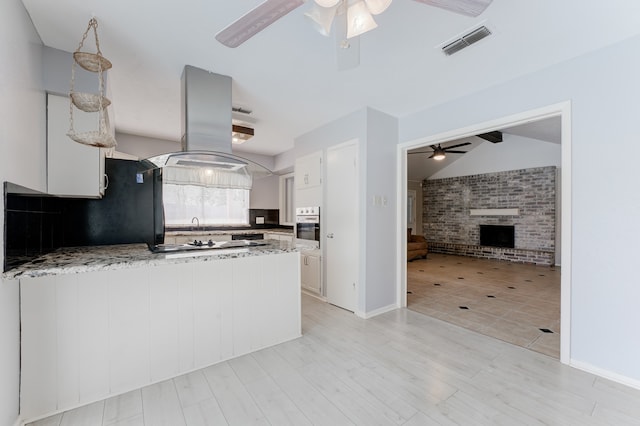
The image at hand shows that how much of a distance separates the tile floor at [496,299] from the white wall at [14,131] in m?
3.69

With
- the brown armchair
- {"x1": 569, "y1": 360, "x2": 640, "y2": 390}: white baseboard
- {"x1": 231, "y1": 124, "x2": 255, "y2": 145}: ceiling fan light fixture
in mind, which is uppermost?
{"x1": 231, "y1": 124, "x2": 255, "y2": 145}: ceiling fan light fixture

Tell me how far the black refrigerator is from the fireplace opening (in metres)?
7.89

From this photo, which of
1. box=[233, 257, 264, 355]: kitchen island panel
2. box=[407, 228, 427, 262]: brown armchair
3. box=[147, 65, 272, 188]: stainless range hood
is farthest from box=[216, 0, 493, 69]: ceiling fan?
box=[407, 228, 427, 262]: brown armchair

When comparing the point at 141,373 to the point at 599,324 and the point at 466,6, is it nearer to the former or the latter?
the point at 466,6

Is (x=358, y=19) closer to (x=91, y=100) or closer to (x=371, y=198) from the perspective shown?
(x=91, y=100)

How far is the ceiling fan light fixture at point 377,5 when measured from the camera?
1307 mm

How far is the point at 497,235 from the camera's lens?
753cm

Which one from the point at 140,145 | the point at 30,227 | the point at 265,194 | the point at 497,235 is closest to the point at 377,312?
the point at 30,227

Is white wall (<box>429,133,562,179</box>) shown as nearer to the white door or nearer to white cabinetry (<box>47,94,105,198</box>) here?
the white door

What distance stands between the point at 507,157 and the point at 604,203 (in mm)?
5947

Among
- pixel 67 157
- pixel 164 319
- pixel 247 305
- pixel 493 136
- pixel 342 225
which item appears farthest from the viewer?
pixel 493 136

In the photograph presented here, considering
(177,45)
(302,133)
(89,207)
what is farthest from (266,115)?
(89,207)

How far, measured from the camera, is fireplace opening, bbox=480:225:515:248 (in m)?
7.24

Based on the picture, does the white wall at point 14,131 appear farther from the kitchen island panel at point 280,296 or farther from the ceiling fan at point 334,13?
the kitchen island panel at point 280,296
